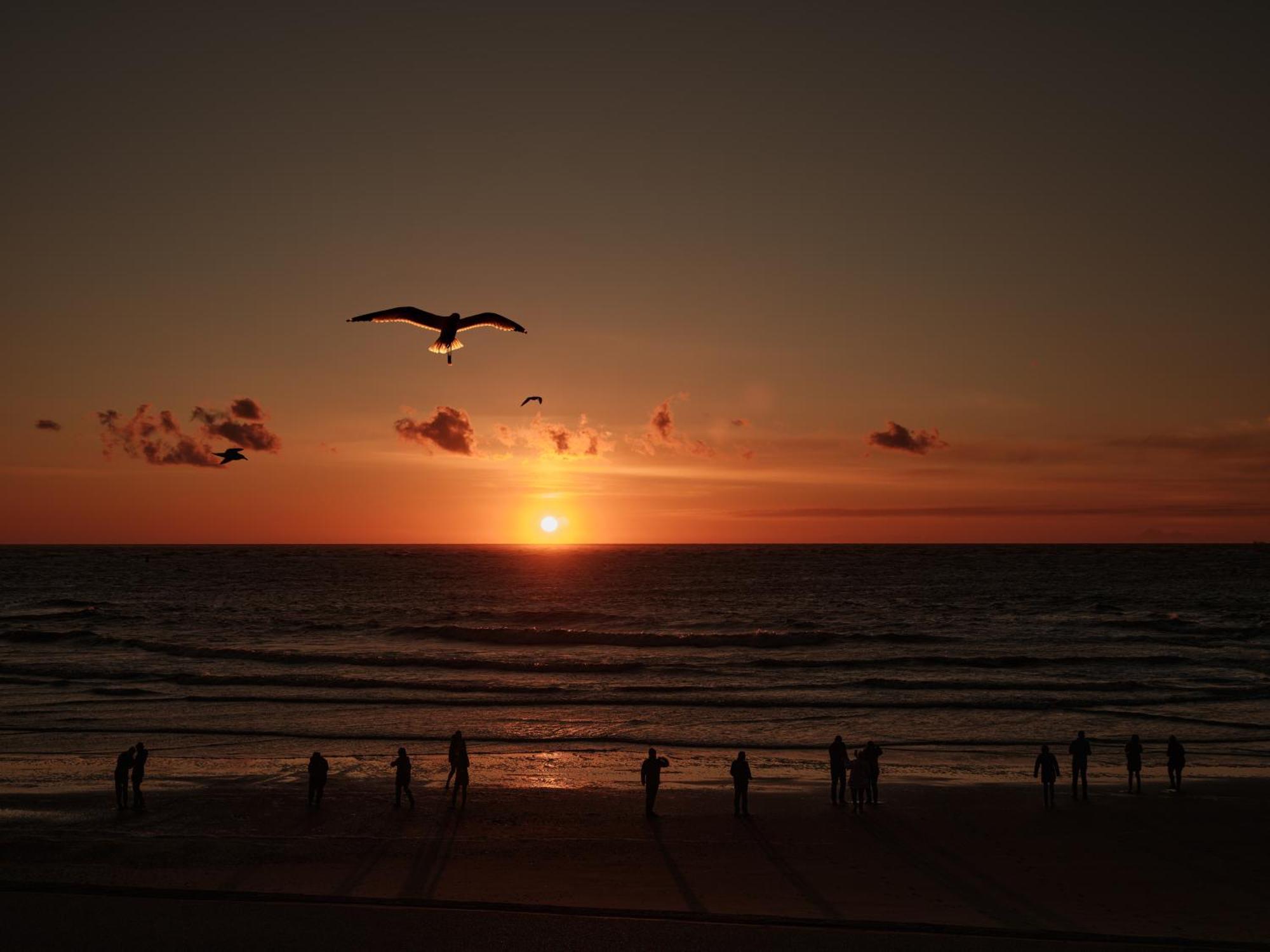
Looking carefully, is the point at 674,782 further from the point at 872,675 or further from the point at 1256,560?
the point at 1256,560

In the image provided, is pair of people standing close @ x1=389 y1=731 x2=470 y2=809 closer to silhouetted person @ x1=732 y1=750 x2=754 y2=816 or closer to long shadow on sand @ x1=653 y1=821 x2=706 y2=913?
long shadow on sand @ x1=653 y1=821 x2=706 y2=913

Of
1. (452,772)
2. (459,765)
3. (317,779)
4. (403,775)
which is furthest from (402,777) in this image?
(317,779)

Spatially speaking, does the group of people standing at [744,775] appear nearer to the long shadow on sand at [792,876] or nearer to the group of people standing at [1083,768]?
the group of people standing at [1083,768]

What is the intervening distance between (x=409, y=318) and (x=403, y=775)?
856 centimetres

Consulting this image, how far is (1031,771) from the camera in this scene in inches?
877

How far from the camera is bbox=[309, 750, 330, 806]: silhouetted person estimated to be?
18.3m

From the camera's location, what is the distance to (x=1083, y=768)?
19359 mm

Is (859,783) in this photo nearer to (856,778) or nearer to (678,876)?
(856,778)

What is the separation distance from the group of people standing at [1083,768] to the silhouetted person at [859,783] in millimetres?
3373

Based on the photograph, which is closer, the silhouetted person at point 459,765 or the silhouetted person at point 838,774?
the silhouetted person at point 459,765

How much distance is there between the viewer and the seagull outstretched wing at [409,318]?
51.9 feet

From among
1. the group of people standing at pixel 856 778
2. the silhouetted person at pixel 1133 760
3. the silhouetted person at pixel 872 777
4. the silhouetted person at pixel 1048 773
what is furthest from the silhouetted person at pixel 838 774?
the silhouetted person at pixel 1133 760

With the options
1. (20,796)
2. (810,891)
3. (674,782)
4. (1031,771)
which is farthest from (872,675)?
(20,796)

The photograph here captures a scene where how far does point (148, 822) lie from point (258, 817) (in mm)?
1781
